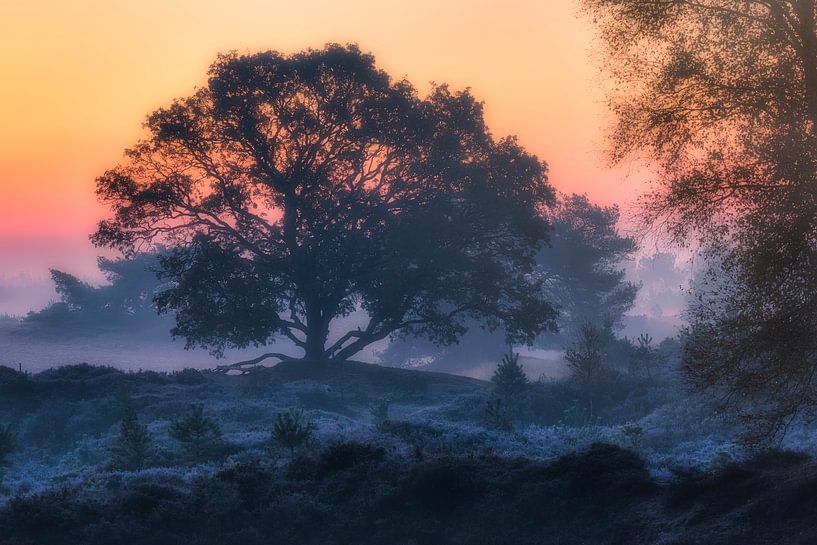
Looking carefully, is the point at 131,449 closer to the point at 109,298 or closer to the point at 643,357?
the point at 643,357

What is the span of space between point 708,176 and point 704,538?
6.30 meters

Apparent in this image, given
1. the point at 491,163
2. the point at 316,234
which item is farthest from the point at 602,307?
the point at 316,234

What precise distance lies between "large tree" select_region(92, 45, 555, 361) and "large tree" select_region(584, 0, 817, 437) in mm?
26483

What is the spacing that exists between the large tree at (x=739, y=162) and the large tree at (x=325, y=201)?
2648cm

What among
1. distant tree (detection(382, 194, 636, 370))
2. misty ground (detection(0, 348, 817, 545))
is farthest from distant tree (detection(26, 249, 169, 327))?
misty ground (detection(0, 348, 817, 545))

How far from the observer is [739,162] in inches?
513

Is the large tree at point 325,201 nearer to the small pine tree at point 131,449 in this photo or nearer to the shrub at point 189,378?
the shrub at point 189,378

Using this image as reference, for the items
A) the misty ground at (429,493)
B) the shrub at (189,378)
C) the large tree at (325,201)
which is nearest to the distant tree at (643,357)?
the large tree at (325,201)

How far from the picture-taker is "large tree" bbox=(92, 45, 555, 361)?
3819cm

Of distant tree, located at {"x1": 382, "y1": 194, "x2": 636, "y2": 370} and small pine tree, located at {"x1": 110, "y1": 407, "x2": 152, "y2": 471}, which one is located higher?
distant tree, located at {"x1": 382, "y1": 194, "x2": 636, "y2": 370}

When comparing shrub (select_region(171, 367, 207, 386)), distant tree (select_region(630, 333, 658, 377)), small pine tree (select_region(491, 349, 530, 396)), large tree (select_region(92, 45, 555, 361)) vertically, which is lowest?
small pine tree (select_region(491, 349, 530, 396))

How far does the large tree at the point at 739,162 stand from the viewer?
1221 centimetres

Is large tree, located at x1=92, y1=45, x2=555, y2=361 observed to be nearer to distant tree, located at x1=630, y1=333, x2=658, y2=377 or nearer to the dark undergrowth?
distant tree, located at x1=630, y1=333, x2=658, y2=377

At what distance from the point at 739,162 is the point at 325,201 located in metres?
30.2
